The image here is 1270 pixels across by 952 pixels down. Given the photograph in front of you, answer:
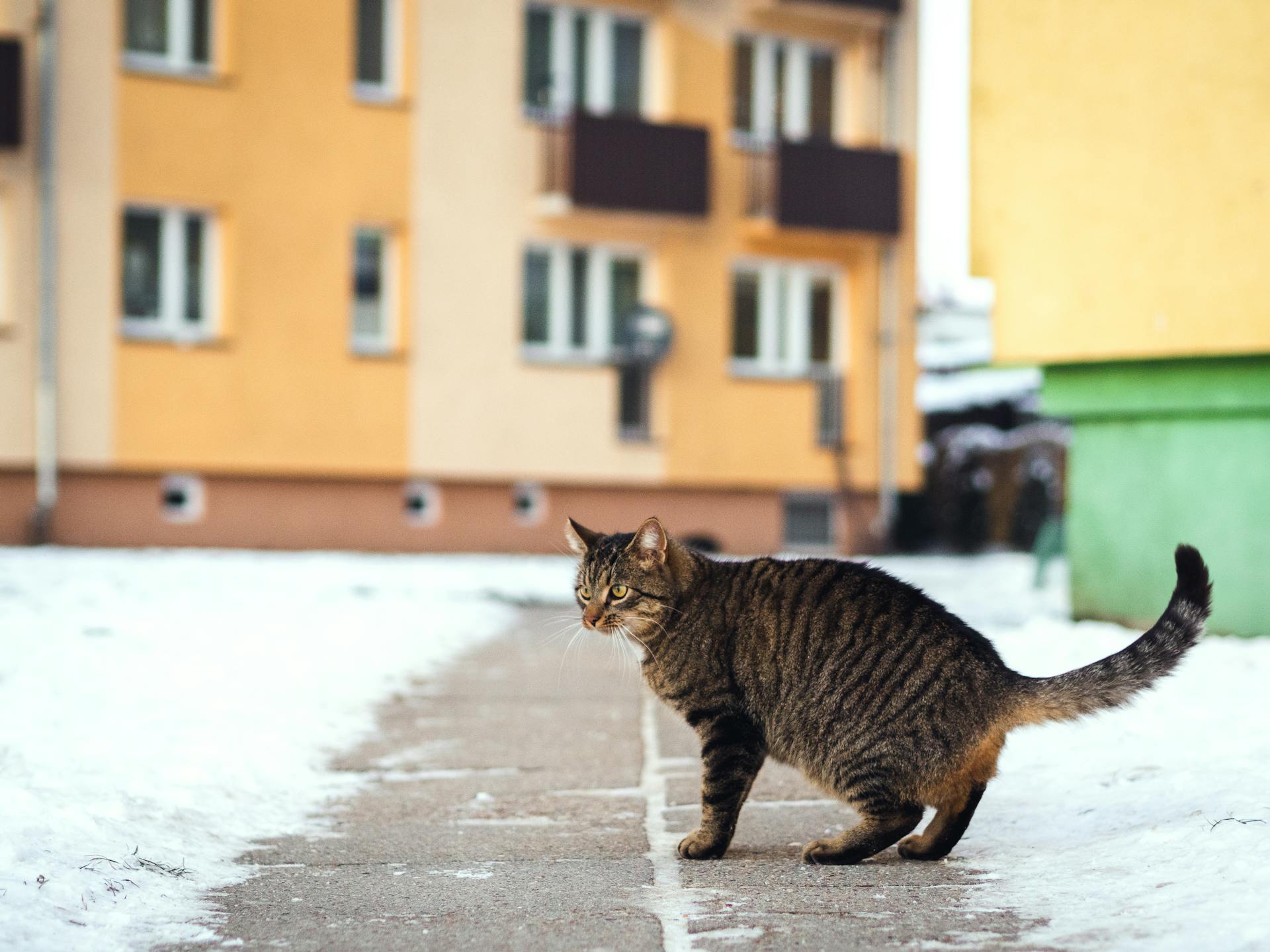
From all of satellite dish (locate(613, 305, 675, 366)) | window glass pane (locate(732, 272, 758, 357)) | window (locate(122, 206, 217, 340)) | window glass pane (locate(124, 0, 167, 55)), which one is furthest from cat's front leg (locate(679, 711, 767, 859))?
window glass pane (locate(732, 272, 758, 357))

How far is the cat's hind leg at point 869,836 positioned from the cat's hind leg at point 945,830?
63 millimetres

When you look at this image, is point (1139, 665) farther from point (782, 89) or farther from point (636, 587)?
point (782, 89)

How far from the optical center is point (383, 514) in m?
17.6

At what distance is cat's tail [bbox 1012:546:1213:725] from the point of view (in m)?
4.05

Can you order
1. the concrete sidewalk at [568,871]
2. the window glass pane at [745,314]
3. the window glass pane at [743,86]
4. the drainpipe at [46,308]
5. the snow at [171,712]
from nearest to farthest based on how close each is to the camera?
1. the concrete sidewalk at [568,871]
2. the snow at [171,712]
3. the drainpipe at [46,308]
4. the window glass pane at [745,314]
5. the window glass pane at [743,86]

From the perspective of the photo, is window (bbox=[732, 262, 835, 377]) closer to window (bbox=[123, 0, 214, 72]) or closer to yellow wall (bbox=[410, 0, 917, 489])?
yellow wall (bbox=[410, 0, 917, 489])

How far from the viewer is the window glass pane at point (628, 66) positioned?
1883 cm

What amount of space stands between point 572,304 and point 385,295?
2299 millimetres

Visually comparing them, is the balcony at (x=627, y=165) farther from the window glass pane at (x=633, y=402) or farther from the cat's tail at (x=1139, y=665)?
the cat's tail at (x=1139, y=665)

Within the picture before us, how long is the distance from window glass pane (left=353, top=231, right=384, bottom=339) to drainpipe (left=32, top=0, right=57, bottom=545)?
329 cm

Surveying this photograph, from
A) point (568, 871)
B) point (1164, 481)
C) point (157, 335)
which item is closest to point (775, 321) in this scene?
point (157, 335)

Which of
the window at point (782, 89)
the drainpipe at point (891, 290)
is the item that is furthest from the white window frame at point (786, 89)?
the drainpipe at point (891, 290)

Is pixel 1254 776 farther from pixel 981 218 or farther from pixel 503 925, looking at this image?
pixel 981 218

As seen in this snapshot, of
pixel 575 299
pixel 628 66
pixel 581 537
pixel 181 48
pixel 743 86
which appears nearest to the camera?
pixel 581 537
